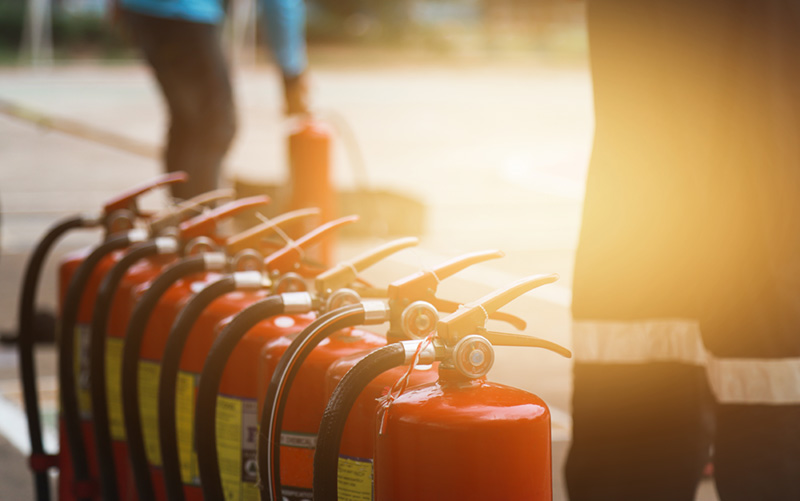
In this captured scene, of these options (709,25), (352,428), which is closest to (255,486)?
(352,428)

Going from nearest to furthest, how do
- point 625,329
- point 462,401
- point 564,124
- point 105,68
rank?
1. point 462,401
2. point 625,329
3. point 564,124
4. point 105,68

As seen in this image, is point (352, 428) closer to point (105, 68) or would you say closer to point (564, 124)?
point (564, 124)

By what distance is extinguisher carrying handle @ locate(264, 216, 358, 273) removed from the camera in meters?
2.50

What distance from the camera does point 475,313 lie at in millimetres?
1933

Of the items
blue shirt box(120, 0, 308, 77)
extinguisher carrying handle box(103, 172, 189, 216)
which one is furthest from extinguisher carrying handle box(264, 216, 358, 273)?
blue shirt box(120, 0, 308, 77)

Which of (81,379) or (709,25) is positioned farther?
(81,379)

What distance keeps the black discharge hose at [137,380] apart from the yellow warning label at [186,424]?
8 cm

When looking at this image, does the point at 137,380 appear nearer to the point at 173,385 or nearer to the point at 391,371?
the point at 173,385

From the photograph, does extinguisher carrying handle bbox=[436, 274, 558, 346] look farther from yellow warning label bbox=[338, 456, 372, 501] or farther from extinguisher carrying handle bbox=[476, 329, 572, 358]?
yellow warning label bbox=[338, 456, 372, 501]

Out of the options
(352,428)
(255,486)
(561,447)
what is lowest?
(561,447)

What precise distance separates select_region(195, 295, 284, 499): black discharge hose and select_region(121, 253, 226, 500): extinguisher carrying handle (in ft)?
1.14

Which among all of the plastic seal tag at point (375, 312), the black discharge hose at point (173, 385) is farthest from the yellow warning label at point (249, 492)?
the plastic seal tag at point (375, 312)

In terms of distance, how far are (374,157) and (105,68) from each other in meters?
17.3

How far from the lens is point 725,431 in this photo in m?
2.42
